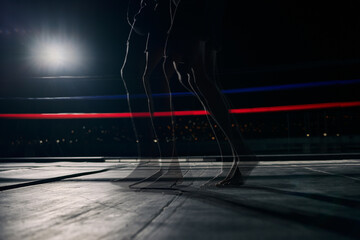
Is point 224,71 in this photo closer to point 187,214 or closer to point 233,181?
point 233,181

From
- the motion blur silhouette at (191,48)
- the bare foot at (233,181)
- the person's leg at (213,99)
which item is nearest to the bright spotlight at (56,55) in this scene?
the motion blur silhouette at (191,48)

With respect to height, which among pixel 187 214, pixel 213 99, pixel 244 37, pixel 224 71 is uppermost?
pixel 244 37

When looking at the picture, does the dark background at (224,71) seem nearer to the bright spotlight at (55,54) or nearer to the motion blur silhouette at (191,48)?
the bright spotlight at (55,54)

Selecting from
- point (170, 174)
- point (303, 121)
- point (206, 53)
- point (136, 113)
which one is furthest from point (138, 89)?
point (303, 121)

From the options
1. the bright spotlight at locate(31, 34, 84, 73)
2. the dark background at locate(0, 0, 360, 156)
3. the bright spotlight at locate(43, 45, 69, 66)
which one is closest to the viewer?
the dark background at locate(0, 0, 360, 156)

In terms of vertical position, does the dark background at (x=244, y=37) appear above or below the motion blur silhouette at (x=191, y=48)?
above

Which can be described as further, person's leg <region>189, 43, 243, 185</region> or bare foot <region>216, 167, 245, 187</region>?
bare foot <region>216, 167, 245, 187</region>

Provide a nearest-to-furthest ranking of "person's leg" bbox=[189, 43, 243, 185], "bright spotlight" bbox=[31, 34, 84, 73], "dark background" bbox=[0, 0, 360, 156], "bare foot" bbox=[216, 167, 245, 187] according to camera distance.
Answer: "person's leg" bbox=[189, 43, 243, 185] → "bare foot" bbox=[216, 167, 245, 187] → "dark background" bbox=[0, 0, 360, 156] → "bright spotlight" bbox=[31, 34, 84, 73]

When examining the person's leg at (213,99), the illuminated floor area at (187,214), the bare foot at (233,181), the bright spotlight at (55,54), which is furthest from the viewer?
the bright spotlight at (55,54)

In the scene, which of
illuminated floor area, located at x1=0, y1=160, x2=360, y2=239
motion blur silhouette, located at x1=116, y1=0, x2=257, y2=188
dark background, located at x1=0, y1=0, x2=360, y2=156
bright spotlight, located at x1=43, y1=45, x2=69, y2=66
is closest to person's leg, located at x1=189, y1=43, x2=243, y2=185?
motion blur silhouette, located at x1=116, y1=0, x2=257, y2=188

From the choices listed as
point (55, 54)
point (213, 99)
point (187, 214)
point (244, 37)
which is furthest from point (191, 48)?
point (55, 54)

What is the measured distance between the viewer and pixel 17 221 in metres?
2.64

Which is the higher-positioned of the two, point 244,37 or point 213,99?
point 244,37

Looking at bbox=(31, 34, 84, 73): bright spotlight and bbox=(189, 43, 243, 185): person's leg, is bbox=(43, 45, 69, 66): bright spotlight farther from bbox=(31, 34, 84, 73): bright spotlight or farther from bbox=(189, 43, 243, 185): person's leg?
bbox=(189, 43, 243, 185): person's leg
